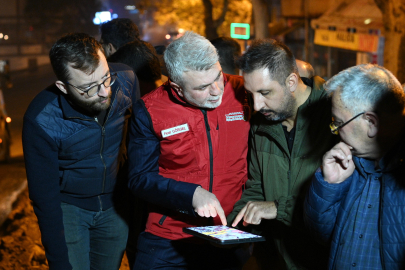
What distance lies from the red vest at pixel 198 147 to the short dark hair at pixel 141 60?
1.43m

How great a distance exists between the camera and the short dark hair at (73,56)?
128 inches

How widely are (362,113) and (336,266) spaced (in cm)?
82

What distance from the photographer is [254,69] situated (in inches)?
119

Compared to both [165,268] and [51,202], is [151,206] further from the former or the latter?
[51,202]

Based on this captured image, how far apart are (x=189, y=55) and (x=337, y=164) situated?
111 cm

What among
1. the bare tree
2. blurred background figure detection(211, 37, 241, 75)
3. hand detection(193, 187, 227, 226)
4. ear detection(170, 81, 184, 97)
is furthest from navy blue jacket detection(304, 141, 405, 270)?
the bare tree

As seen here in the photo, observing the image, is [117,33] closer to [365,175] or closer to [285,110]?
[285,110]

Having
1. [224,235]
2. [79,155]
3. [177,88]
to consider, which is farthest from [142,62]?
[224,235]

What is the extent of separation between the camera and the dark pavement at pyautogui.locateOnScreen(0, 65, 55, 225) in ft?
31.0

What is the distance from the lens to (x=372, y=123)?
235 cm

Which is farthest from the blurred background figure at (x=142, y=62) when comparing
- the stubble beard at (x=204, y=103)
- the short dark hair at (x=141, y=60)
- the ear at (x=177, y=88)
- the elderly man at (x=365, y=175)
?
the elderly man at (x=365, y=175)

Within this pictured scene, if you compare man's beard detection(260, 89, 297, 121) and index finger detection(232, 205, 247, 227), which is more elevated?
man's beard detection(260, 89, 297, 121)

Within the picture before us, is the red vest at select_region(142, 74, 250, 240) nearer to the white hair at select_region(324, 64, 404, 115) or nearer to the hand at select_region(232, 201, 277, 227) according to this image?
the hand at select_region(232, 201, 277, 227)

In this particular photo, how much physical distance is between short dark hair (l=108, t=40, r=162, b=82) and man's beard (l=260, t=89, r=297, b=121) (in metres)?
1.87
